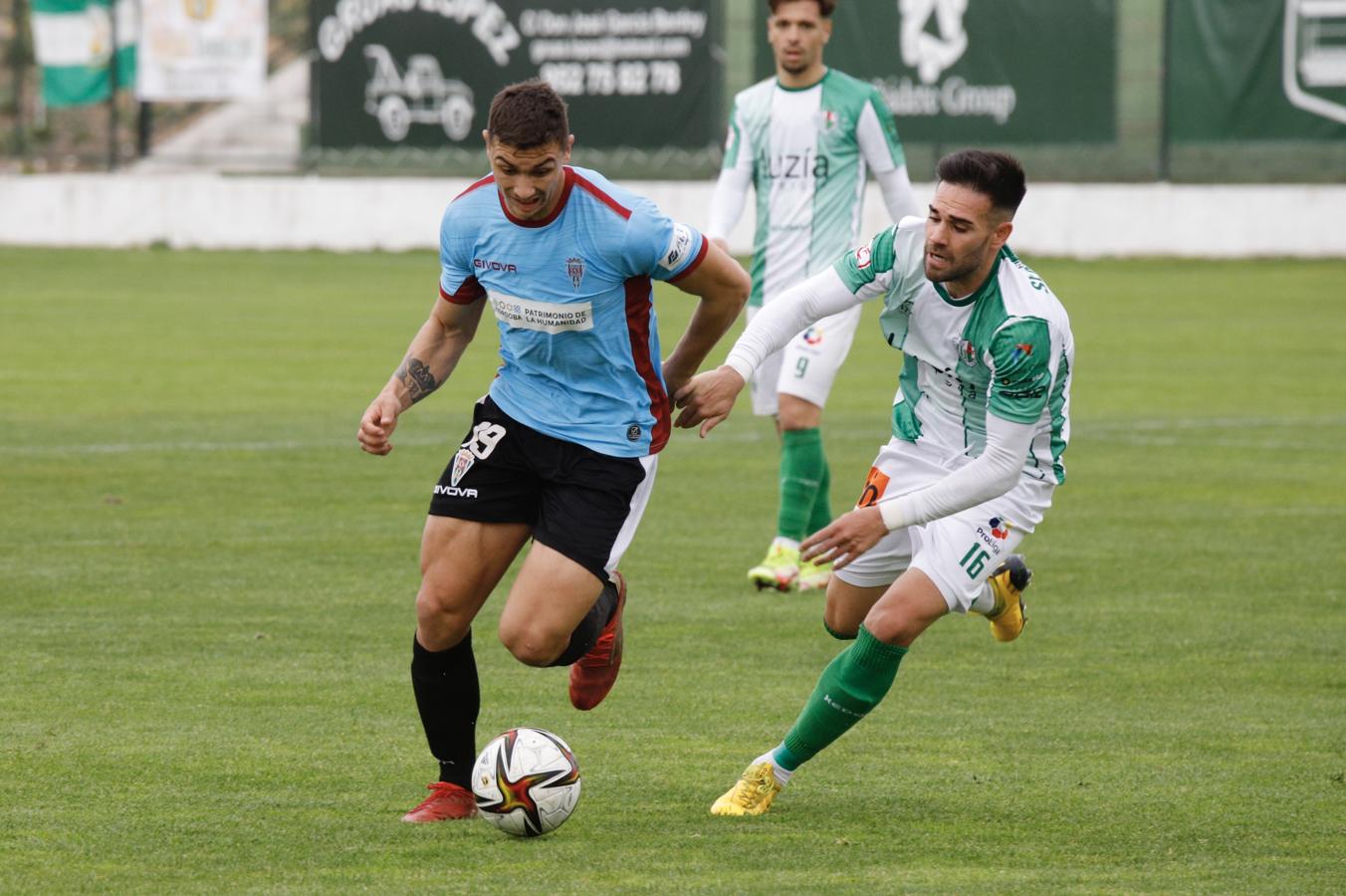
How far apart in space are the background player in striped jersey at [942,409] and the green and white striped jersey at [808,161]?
3.79 metres

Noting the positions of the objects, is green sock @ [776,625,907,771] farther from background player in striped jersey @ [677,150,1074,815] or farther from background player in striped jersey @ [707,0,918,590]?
background player in striped jersey @ [707,0,918,590]

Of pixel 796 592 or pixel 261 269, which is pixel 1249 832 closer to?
pixel 796 592

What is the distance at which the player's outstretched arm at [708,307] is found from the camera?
234 inches

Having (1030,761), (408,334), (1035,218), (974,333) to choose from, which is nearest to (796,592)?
(1030,761)

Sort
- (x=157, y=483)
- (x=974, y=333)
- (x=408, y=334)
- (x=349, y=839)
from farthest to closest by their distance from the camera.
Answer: (x=408, y=334)
(x=157, y=483)
(x=974, y=333)
(x=349, y=839)

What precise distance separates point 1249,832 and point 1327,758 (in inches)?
37.5

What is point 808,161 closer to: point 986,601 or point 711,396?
point 986,601

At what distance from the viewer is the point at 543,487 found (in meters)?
5.93

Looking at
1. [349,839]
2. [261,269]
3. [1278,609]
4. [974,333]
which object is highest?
[974,333]

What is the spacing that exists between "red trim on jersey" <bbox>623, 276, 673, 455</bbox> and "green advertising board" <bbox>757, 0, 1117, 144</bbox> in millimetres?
22154

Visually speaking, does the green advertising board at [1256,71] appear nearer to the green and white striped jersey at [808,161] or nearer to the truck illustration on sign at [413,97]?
the truck illustration on sign at [413,97]

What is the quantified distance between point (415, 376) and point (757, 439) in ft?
27.3

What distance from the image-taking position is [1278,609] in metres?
8.80

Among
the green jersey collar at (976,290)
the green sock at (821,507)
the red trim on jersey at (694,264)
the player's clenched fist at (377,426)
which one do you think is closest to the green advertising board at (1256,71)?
the green sock at (821,507)
